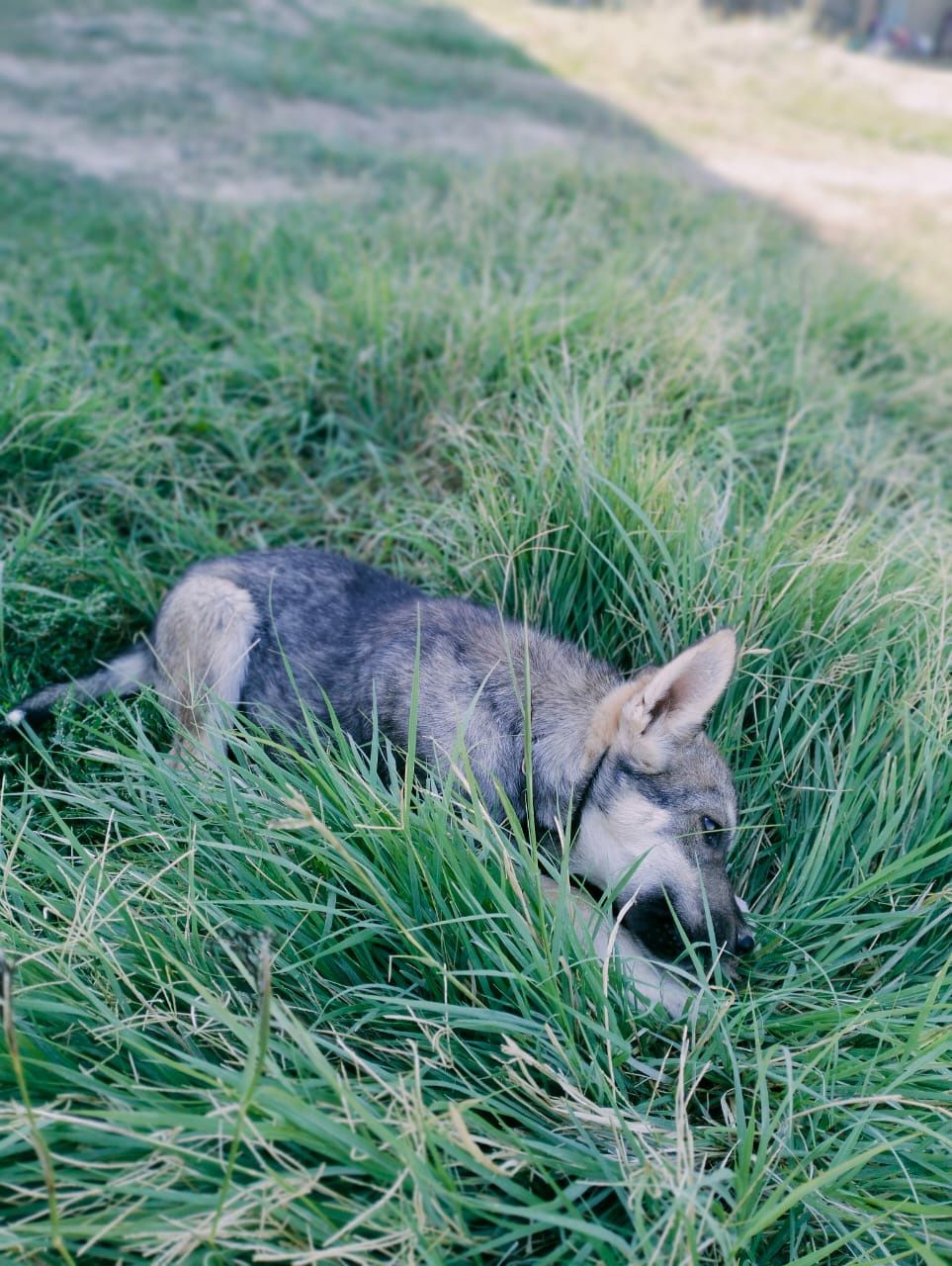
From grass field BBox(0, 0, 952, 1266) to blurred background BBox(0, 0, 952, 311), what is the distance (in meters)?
1.56

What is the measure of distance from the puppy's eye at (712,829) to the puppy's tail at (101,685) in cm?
161

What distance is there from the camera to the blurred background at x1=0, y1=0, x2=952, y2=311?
7816 millimetres

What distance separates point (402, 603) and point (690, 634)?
897mm

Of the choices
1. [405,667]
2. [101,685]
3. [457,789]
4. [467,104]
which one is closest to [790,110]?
[467,104]

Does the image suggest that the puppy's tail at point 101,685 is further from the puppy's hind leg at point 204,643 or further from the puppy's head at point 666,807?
the puppy's head at point 666,807

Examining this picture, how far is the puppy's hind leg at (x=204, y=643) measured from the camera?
2941mm

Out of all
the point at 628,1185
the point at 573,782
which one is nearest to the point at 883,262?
the point at 573,782

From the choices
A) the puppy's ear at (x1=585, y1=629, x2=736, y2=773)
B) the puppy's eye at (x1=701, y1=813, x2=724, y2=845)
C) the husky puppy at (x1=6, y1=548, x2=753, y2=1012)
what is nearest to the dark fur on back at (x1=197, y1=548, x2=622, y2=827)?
the husky puppy at (x1=6, y1=548, x2=753, y2=1012)

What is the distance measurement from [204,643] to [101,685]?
0.40m

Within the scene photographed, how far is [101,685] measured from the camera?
308cm

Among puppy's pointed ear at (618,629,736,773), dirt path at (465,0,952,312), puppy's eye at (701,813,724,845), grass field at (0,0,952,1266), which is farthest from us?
dirt path at (465,0,952,312)

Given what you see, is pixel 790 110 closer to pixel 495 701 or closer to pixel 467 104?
pixel 467 104

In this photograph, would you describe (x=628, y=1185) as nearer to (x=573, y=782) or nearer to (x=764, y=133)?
(x=573, y=782)

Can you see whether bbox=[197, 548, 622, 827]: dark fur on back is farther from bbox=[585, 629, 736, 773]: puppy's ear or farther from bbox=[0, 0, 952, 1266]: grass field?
bbox=[0, 0, 952, 1266]: grass field
